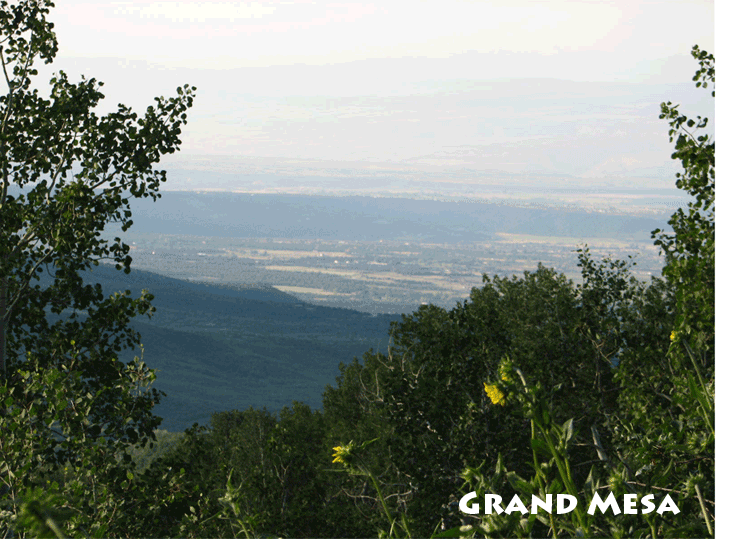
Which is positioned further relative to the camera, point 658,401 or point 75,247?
point 658,401

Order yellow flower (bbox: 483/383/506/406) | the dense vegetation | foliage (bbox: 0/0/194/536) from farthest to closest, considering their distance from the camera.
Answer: foliage (bbox: 0/0/194/536) → the dense vegetation → yellow flower (bbox: 483/383/506/406)

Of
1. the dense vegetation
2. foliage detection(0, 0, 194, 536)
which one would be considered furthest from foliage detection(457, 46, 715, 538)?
foliage detection(0, 0, 194, 536)

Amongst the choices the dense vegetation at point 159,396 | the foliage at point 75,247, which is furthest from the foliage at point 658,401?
the foliage at point 75,247

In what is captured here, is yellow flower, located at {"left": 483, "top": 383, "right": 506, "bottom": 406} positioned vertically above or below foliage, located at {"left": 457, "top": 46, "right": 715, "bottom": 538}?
above

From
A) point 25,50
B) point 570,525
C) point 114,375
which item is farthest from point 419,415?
point 570,525

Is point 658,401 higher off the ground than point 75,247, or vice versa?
point 75,247

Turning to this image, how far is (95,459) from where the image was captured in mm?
6613

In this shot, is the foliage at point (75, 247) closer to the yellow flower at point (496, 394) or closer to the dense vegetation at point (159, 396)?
the dense vegetation at point (159, 396)

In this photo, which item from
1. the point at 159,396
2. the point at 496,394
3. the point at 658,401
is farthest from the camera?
the point at 658,401

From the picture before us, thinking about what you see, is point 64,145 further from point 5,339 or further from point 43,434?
point 43,434

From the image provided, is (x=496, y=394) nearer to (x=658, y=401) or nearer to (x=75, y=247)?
(x=75, y=247)

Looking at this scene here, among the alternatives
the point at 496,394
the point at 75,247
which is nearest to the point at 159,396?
the point at 75,247

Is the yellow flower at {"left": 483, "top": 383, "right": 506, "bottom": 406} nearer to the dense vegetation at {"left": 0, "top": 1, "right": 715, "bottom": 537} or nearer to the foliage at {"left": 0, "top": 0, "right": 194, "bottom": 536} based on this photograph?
the dense vegetation at {"left": 0, "top": 1, "right": 715, "bottom": 537}

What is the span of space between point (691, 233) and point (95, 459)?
262 inches
